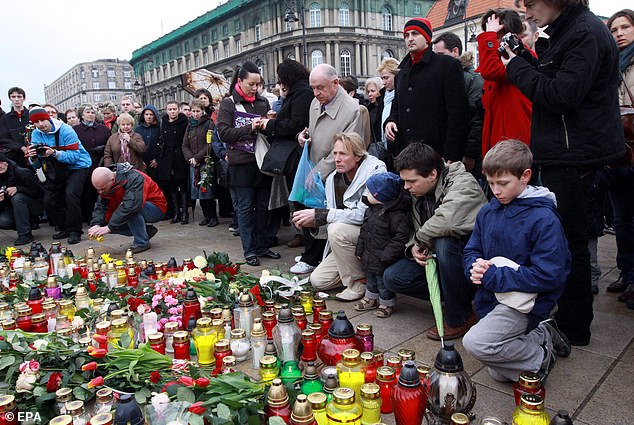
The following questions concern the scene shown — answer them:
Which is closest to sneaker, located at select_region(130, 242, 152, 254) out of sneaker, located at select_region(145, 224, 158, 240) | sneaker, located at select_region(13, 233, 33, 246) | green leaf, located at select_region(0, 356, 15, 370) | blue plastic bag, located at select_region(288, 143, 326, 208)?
sneaker, located at select_region(145, 224, 158, 240)

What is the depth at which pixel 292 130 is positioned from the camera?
212 inches

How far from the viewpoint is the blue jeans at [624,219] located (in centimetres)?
402

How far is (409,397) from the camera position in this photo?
2.18 m

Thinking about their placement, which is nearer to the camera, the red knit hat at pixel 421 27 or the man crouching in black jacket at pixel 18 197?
the red knit hat at pixel 421 27

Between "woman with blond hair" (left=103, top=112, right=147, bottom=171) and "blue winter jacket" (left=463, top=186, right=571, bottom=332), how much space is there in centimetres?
659

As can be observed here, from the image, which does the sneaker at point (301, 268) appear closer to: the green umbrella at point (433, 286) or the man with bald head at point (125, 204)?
the green umbrella at point (433, 286)

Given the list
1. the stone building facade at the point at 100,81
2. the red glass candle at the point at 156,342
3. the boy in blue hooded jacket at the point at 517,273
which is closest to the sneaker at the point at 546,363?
the boy in blue hooded jacket at the point at 517,273

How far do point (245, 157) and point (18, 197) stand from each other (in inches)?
167

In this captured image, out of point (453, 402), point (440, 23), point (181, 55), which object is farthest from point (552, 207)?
point (181, 55)

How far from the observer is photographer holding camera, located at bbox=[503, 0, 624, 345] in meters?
2.85

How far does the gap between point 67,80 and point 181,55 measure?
6364cm

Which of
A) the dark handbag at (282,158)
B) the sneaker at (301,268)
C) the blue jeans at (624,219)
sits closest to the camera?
the blue jeans at (624,219)

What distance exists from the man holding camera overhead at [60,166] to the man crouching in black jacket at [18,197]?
0.25 metres

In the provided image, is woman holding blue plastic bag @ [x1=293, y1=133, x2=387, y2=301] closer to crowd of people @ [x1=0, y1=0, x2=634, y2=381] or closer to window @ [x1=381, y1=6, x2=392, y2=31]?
crowd of people @ [x1=0, y1=0, x2=634, y2=381]
